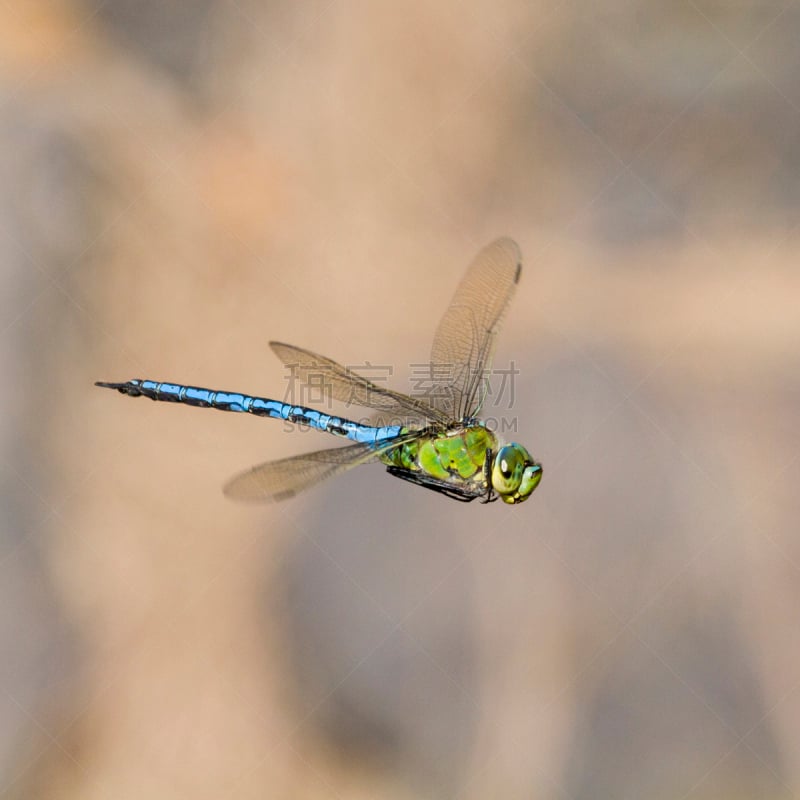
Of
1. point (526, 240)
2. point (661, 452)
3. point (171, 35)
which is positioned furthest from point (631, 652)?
point (171, 35)

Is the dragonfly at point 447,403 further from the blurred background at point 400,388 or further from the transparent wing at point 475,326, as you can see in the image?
the blurred background at point 400,388

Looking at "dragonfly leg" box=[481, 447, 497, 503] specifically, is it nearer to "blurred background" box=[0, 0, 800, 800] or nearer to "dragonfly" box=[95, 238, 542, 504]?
"dragonfly" box=[95, 238, 542, 504]

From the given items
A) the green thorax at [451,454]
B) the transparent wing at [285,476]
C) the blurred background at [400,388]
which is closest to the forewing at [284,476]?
the transparent wing at [285,476]

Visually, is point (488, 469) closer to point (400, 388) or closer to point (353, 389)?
point (353, 389)

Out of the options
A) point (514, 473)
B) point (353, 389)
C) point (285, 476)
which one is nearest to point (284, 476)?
point (285, 476)

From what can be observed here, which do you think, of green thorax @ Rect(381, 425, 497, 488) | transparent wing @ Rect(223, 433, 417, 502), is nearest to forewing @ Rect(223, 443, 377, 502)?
transparent wing @ Rect(223, 433, 417, 502)

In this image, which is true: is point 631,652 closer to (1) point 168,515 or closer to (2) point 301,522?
(2) point 301,522
